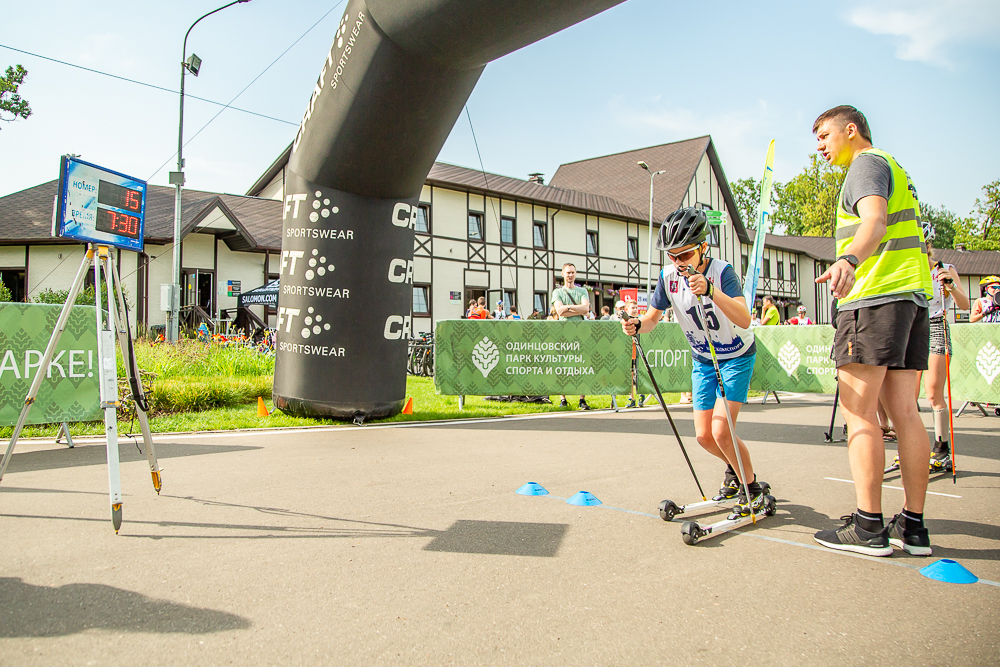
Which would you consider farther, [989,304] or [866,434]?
[989,304]

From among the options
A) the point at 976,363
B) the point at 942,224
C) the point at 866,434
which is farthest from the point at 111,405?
the point at 942,224

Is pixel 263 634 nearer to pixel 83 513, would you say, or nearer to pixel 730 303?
pixel 83 513

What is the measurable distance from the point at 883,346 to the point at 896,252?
52 centimetres

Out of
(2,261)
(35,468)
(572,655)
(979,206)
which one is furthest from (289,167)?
(979,206)

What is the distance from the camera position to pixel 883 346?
351 centimetres

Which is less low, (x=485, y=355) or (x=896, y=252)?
(x=896, y=252)

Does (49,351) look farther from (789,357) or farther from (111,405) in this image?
(789,357)

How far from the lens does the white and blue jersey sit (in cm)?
427

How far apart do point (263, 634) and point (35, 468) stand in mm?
4453

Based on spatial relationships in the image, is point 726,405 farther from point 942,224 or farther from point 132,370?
point 942,224

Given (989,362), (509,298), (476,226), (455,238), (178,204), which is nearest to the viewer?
(989,362)

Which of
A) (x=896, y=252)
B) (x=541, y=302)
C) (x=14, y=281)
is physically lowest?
(x=896, y=252)

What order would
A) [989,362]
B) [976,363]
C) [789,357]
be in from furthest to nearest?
[789,357] < [976,363] < [989,362]

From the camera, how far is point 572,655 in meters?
2.45
